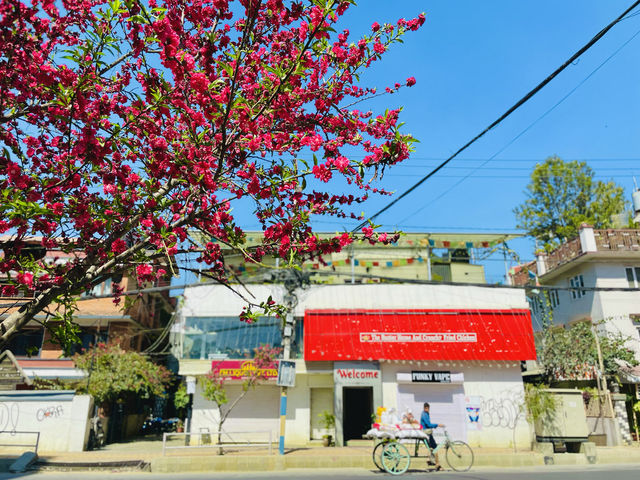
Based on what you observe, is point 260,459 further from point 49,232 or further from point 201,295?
point 49,232

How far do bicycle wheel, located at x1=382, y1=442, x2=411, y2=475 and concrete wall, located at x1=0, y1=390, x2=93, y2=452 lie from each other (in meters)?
12.2

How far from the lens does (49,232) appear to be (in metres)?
5.27

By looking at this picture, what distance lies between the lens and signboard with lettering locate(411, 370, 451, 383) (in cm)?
1927

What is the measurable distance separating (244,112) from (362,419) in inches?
811

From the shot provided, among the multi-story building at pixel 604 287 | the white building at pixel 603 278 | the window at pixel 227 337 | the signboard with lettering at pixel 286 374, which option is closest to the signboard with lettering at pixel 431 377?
the window at pixel 227 337

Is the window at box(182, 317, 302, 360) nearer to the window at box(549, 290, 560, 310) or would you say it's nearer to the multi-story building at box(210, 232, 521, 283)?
the multi-story building at box(210, 232, 521, 283)

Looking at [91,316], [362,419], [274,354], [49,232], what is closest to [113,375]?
[91,316]

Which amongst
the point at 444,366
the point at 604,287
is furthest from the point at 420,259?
the point at 604,287

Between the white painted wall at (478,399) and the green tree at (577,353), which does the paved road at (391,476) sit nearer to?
the white painted wall at (478,399)

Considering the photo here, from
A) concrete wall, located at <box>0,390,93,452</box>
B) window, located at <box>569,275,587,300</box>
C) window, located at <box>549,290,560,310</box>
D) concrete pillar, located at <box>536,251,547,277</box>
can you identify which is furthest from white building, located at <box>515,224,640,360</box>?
concrete wall, located at <box>0,390,93,452</box>

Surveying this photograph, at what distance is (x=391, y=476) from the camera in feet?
38.8

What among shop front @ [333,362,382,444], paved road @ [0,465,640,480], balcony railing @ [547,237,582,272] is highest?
balcony railing @ [547,237,582,272]

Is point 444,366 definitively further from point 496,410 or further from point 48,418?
point 48,418

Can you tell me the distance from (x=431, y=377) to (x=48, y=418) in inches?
586
